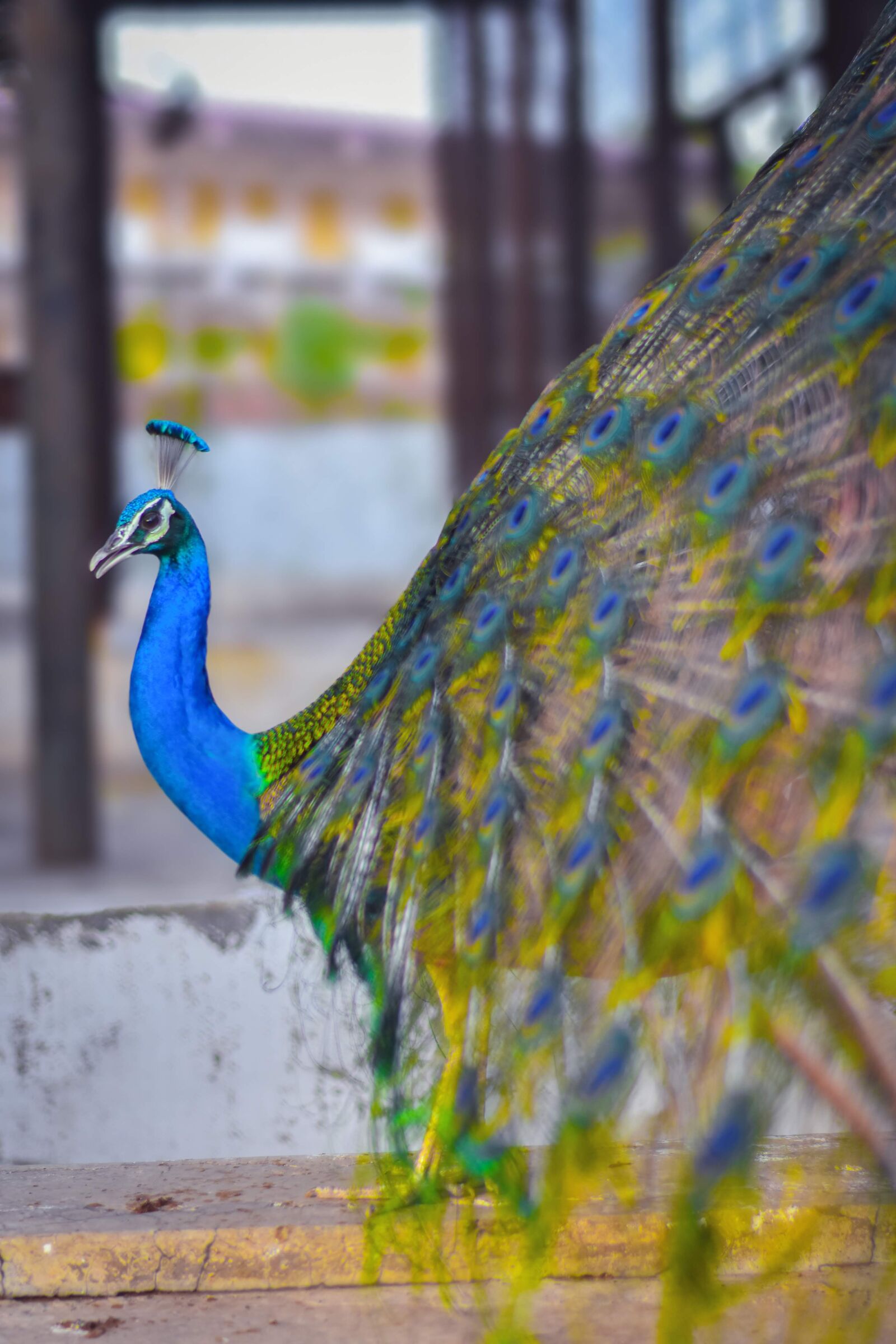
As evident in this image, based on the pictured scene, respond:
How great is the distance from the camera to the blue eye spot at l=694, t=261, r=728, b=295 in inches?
60.9

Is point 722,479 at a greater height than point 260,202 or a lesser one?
lesser

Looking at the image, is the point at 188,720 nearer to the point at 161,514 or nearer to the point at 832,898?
the point at 161,514

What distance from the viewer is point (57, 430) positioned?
4.12m

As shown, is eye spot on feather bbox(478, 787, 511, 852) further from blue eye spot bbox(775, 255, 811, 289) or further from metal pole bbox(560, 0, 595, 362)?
metal pole bbox(560, 0, 595, 362)

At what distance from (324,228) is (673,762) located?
20.0ft

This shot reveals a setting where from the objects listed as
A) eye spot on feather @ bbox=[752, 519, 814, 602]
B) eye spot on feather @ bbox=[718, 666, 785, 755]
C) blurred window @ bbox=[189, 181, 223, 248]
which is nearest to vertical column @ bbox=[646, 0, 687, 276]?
blurred window @ bbox=[189, 181, 223, 248]

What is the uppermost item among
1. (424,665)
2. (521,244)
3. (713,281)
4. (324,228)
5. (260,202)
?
(260,202)

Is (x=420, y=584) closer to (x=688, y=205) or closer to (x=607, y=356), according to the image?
(x=607, y=356)

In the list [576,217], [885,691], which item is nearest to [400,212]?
[576,217]

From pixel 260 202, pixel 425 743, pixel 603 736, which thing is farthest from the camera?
pixel 260 202

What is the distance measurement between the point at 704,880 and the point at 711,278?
790 mm

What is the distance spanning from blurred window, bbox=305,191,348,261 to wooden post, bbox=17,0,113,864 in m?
2.58

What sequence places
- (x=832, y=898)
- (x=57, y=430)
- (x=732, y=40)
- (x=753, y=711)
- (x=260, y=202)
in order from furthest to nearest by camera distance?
(x=260, y=202) < (x=732, y=40) < (x=57, y=430) < (x=753, y=711) < (x=832, y=898)

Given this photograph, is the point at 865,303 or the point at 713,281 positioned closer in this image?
the point at 865,303
